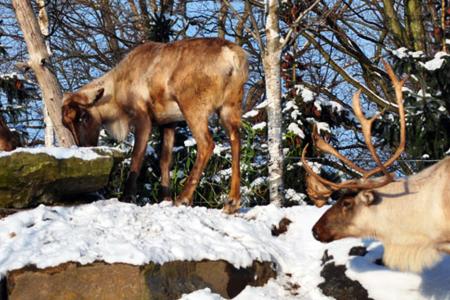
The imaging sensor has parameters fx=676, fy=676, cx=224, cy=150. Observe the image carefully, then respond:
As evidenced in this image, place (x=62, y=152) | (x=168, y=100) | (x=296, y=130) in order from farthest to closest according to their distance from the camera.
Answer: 1. (x=296, y=130)
2. (x=168, y=100)
3. (x=62, y=152)

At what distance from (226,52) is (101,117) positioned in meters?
1.79

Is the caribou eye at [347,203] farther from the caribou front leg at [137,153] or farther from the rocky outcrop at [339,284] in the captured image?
the caribou front leg at [137,153]

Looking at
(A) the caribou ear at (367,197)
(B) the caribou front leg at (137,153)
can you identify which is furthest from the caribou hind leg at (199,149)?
(A) the caribou ear at (367,197)

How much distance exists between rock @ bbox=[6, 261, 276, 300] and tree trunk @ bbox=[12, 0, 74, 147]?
151 inches

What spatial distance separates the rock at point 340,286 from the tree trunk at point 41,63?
4.14 metres

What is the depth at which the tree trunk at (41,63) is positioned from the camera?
8.41 m

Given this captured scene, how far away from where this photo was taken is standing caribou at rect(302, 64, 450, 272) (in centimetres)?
451

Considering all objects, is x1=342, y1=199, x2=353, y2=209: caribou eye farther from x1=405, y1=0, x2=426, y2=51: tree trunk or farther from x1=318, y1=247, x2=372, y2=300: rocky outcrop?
x1=405, y1=0, x2=426, y2=51: tree trunk

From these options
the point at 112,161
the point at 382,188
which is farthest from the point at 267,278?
the point at 112,161

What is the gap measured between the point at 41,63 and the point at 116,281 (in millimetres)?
4517

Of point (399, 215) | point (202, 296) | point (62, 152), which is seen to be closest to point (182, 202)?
point (62, 152)

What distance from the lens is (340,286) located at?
520cm

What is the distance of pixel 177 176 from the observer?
8.05 meters

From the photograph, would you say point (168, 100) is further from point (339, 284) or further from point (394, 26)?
point (394, 26)
